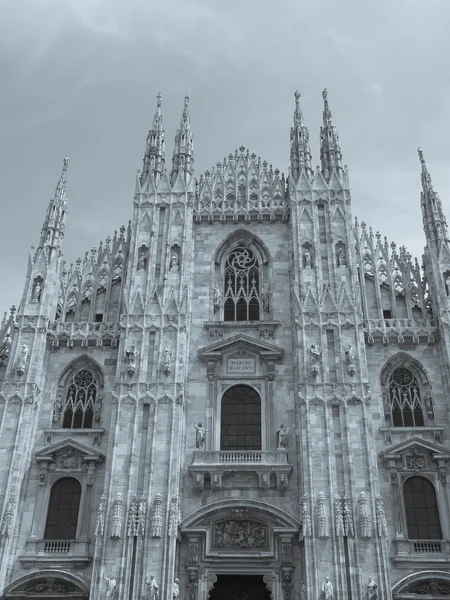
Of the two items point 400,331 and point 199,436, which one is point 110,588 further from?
point 400,331

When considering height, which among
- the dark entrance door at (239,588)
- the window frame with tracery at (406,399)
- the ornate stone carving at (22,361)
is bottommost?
the dark entrance door at (239,588)

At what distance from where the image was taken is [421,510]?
22.7 m

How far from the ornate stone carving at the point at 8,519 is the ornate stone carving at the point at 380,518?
11825 mm

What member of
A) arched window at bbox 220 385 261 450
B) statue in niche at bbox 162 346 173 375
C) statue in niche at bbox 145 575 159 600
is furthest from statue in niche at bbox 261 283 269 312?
statue in niche at bbox 145 575 159 600

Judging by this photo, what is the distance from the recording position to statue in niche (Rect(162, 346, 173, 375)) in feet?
80.5

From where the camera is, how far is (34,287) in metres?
26.9

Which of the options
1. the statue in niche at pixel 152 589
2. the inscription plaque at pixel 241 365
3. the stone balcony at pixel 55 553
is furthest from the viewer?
the inscription plaque at pixel 241 365

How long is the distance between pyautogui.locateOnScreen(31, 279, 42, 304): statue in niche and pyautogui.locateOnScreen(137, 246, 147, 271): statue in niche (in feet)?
13.0

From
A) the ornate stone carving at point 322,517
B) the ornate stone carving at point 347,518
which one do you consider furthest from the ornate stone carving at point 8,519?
the ornate stone carving at point 347,518

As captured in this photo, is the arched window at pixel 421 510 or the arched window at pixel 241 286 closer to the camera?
the arched window at pixel 421 510

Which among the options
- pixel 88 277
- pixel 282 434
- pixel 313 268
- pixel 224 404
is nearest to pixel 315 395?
pixel 282 434

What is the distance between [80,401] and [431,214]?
623 inches

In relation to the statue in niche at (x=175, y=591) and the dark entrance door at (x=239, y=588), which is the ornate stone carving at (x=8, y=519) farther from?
the dark entrance door at (x=239, y=588)

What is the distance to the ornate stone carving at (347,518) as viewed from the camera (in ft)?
70.4
